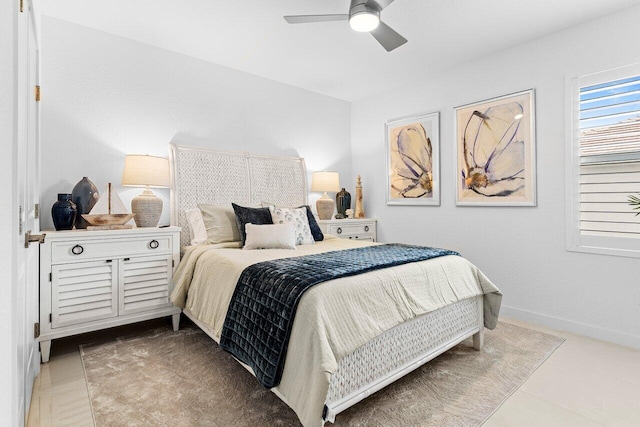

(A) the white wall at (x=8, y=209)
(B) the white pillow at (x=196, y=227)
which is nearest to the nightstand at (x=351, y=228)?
(B) the white pillow at (x=196, y=227)

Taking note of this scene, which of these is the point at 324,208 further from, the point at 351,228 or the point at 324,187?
the point at 351,228

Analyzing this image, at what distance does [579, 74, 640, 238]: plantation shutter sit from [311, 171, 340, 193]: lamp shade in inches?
99.2

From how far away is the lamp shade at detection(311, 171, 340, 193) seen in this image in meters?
4.21

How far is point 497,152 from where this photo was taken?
327 centimetres

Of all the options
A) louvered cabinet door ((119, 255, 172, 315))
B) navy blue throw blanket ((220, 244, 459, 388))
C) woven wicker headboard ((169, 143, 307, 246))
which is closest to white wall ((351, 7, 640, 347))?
navy blue throw blanket ((220, 244, 459, 388))

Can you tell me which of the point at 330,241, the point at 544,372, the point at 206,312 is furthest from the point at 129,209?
the point at 544,372

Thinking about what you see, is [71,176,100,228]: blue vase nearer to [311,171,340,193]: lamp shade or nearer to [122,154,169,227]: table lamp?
[122,154,169,227]: table lamp

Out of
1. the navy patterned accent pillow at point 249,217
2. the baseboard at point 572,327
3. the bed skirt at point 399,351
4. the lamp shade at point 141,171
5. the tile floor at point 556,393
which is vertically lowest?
the tile floor at point 556,393

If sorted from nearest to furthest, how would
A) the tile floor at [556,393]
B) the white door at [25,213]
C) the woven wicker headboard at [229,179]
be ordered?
the white door at [25,213], the tile floor at [556,393], the woven wicker headboard at [229,179]

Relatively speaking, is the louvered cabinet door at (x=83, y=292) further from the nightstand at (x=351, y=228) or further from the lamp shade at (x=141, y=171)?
the nightstand at (x=351, y=228)

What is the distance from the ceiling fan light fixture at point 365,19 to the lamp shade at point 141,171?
2.00 m

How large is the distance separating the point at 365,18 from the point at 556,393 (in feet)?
8.46

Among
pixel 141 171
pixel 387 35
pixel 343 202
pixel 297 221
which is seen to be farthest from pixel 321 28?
pixel 343 202

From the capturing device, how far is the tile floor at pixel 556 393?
5.50 feet
